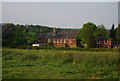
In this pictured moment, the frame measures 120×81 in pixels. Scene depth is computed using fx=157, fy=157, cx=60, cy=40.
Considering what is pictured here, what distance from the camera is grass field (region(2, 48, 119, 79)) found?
5.07m

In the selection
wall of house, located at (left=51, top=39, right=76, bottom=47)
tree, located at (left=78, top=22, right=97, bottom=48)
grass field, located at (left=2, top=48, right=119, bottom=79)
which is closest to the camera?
grass field, located at (left=2, top=48, right=119, bottom=79)

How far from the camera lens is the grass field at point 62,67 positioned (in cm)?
507

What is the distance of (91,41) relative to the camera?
36.7 metres

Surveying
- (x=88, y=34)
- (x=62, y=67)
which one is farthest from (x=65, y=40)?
(x=62, y=67)

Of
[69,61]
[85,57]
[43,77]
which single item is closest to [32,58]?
[69,61]

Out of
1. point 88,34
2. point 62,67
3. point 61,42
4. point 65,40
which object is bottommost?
point 62,67

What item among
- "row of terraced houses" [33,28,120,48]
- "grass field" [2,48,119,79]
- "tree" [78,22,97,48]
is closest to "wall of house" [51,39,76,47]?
"row of terraced houses" [33,28,120,48]

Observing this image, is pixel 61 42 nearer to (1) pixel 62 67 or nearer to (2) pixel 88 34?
(2) pixel 88 34

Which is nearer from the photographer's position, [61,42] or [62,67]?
[62,67]

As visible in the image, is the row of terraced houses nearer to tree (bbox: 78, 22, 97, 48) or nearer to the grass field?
tree (bbox: 78, 22, 97, 48)

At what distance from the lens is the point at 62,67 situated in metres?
6.39

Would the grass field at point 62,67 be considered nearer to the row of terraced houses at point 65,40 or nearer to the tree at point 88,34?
the tree at point 88,34

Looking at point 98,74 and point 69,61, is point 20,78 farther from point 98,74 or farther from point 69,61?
point 69,61

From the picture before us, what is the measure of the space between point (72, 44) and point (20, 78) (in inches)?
1523
